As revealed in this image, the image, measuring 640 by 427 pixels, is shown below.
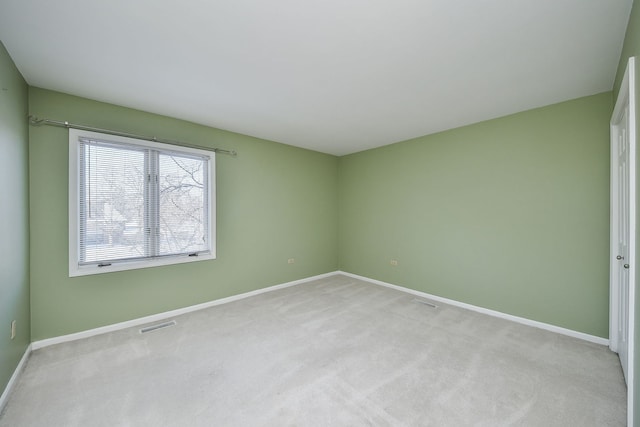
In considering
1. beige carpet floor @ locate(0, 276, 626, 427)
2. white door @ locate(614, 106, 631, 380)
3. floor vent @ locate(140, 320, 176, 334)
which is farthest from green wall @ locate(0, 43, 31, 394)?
white door @ locate(614, 106, 631, 380)

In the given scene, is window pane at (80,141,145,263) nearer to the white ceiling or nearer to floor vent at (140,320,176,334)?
the white ceiling

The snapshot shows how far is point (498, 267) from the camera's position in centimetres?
324

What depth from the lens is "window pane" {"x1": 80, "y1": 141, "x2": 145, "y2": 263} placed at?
270cm

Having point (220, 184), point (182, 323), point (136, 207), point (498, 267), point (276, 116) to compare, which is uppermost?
point (276, 116)

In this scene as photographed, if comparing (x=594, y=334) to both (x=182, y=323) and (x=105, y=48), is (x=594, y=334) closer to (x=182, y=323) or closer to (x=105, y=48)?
(x=182, y=323)

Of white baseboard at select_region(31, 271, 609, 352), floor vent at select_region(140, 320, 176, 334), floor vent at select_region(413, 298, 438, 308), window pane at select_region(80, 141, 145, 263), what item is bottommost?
floor vent at select_region(140, 320, 176, 334)

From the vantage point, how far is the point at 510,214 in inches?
124

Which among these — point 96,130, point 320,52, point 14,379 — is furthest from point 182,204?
point 320,52

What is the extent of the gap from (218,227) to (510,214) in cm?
388

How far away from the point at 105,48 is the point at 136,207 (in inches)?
66.7

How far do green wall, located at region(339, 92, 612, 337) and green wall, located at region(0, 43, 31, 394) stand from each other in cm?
437

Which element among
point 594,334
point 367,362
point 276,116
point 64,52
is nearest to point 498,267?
point 594,334

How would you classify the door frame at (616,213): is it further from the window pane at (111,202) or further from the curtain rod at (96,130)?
the window pane at (111,202)

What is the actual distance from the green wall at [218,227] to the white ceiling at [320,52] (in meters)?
0.32
